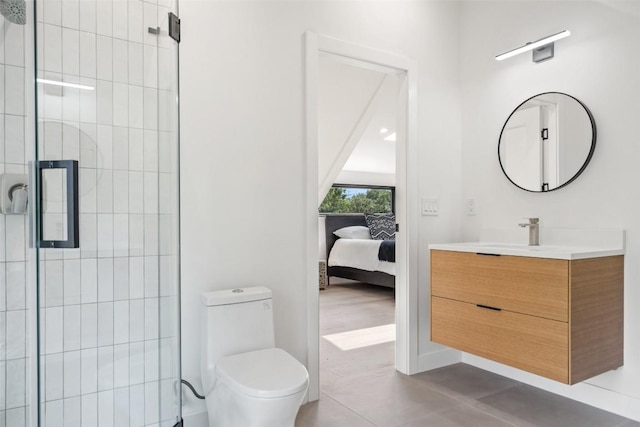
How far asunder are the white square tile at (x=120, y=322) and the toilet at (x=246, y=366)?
45cm

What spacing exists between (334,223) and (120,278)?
501 cm

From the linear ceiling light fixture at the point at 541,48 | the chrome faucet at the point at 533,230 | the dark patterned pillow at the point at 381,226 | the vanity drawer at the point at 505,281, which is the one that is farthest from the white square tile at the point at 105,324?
the dark patterned pillow at the point at 381,226

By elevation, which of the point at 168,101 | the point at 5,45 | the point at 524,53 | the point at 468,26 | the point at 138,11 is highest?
the point at 468,26

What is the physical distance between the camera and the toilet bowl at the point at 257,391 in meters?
1.62

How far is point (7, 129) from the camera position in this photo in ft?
4.85

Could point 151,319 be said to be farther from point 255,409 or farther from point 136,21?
point 136,21

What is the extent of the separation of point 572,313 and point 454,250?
0.71 m

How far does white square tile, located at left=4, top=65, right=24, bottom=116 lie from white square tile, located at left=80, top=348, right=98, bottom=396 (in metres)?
0.84

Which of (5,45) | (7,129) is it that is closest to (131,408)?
(7,129)

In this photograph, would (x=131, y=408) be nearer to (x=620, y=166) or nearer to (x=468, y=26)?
(x=620, y=166)

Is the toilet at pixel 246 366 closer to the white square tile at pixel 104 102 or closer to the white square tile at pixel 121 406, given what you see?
the white square tile at pixel 121 406

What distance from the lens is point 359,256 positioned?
5730 millimetres

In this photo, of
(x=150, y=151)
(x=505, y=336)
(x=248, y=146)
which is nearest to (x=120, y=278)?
(x=150, y=151)

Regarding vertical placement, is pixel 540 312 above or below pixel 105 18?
below
